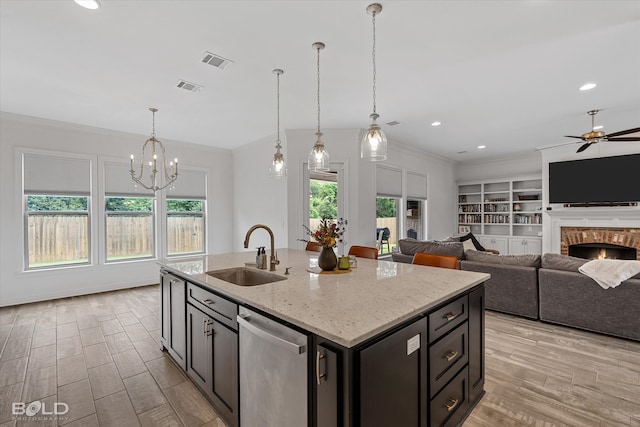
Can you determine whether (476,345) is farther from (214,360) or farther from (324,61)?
(324,61)

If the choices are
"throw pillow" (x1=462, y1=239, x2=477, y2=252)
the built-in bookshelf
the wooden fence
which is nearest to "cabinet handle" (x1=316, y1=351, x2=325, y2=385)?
"throw pillow" (x1=462, y1=239, x2=477, y2=252)

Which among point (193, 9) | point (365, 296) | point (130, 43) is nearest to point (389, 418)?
point (365, 296)

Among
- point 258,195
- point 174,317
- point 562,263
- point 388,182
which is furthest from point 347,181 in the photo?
point 174,317

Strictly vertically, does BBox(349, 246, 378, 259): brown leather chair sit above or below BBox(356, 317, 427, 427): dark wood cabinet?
above

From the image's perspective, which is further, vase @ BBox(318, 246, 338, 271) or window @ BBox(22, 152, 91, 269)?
window @ BBox(22, 152, 91, 269)

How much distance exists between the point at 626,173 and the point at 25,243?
10.3 meters

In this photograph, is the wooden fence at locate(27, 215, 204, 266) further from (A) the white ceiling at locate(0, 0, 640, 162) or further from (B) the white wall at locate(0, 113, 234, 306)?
(A) the white ceiling at locate(0, 0, 640, 162)

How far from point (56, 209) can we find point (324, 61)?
16.0ft

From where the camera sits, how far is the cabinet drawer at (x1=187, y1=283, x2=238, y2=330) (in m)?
1.72

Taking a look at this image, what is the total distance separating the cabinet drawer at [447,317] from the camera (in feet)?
5.11

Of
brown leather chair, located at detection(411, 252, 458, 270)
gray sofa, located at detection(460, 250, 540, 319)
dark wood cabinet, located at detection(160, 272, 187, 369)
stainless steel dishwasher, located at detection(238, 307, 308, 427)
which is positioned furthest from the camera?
gray sofa, located at detection(460, 250, 540, 319)

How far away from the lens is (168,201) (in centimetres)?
576

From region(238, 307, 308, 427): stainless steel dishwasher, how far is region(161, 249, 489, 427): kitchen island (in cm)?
1

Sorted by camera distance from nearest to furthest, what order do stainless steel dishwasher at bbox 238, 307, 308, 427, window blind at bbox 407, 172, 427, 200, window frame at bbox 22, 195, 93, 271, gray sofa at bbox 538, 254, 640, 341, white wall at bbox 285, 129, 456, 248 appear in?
stainless steel dishwasher at bbox 238, 307, 308, 427 → gray sofa at bbox 538, 254, 640, 341 → window frame at bbox 22, 195, 93, 271 → white wall at bbox 285, 129, 456, 248 → window blind at bbox 407, 172, 427, 200
